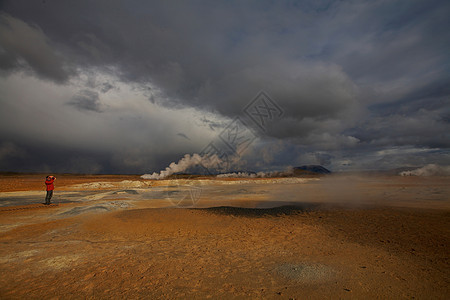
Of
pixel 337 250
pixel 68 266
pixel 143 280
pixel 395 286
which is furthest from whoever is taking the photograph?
pixel 337 250

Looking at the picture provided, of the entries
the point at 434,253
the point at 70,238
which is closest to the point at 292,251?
the point at 434,253

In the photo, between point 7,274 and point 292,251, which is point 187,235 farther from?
point 7,274

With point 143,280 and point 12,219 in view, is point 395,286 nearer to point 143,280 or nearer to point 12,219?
point 143,280

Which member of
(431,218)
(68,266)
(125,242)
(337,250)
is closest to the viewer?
(68,266)

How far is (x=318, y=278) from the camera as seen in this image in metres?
5.82

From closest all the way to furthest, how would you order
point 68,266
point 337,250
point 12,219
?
1. point 68,266
2. point 337,250
3. point 12,219

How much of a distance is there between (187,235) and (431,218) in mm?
13540

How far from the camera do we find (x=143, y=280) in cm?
582

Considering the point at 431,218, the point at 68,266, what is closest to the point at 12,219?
the point at 68,266

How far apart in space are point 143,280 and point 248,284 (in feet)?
9.21

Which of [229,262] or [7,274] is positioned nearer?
[7,274]

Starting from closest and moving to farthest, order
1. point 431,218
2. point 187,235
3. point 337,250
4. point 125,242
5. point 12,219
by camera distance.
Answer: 1. point 337,250
2. point 125,242
3. point 187,235
4. point 431,218
5. point 12,219

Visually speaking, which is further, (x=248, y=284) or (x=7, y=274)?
(x=7, y=274)

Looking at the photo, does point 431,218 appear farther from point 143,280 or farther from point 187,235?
point 143,280
